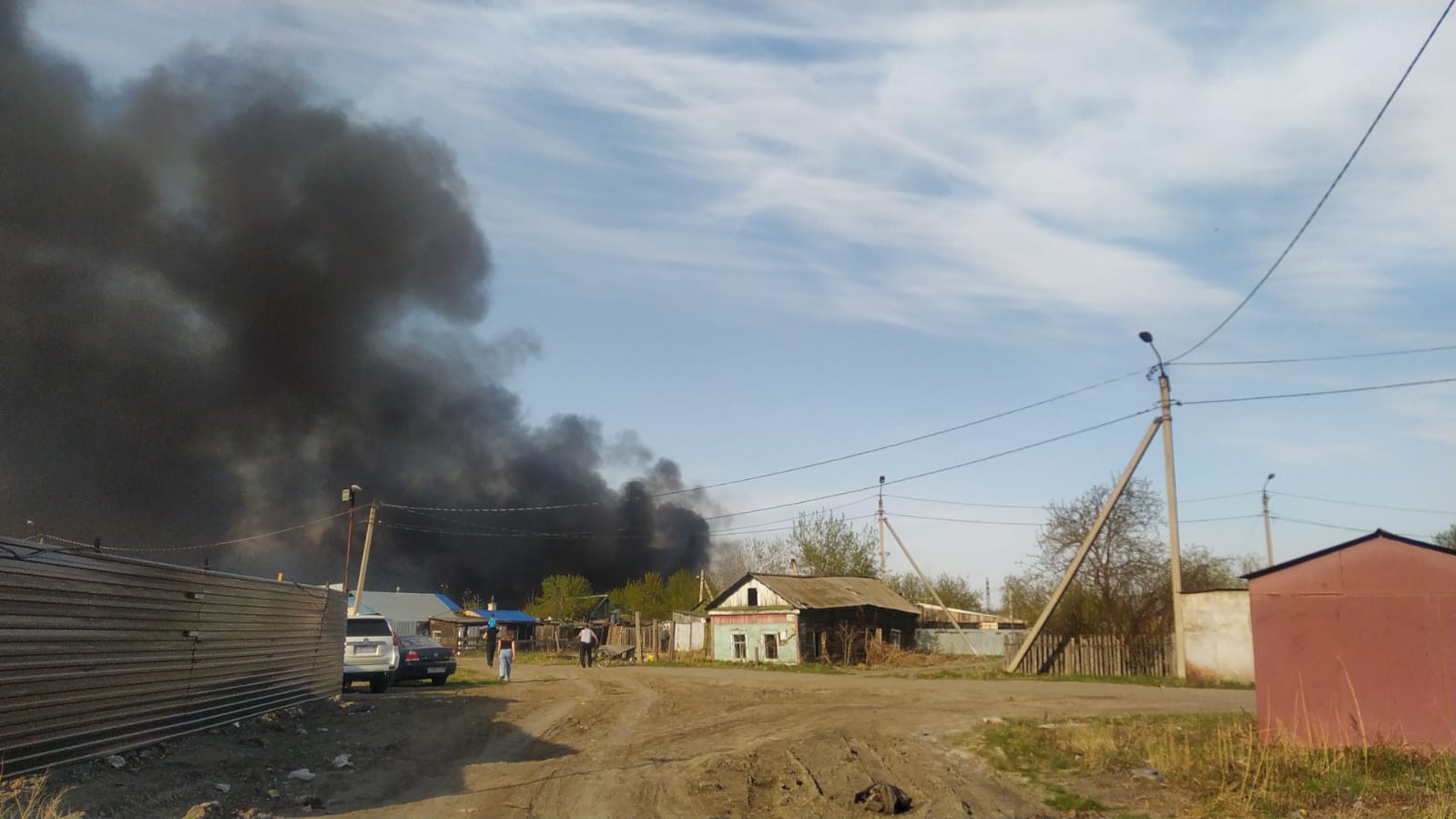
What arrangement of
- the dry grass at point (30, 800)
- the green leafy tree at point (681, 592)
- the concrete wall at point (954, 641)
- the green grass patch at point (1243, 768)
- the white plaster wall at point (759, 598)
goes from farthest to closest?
1. the green leafy tree at point (681, 592)
2. the concrete wall at point (954, 641)
3. the white plaster wall at point (759, 598)
4. the green grass patch at point (1243, 768)
5. the dry grass at point (30, 800)

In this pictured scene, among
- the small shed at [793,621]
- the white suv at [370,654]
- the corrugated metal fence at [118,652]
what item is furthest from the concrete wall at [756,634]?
the corrugated metal fence at [118,652]

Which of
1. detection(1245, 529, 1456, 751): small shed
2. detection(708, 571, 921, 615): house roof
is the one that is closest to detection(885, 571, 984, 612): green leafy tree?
detection(708, 571, 921, 615): house roof

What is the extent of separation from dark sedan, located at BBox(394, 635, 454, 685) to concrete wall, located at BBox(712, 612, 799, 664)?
18.8 meters

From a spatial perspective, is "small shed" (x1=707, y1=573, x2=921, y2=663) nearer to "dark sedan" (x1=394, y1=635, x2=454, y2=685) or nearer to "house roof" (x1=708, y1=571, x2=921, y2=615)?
"house roof" (x1=708, y1=571, x2=921, y2=615)

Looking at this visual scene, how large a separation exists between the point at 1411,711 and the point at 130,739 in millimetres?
14258

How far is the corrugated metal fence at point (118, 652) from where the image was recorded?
787cm

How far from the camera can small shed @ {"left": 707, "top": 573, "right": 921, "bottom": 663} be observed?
131ft

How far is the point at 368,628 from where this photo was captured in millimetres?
21734

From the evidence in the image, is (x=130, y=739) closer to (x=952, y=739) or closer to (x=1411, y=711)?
(x=952, y=739)

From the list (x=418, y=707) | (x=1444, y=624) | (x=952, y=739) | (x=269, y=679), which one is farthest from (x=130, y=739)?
(x=1444, y=624)

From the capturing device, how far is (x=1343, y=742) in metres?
11.8

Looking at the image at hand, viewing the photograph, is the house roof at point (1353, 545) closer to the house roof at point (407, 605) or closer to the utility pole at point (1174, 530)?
the utility pole at point (1174, 530)

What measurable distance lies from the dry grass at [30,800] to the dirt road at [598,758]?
8.7 inches

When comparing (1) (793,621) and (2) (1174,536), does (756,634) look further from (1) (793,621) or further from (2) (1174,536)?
(2) (1174,536)
